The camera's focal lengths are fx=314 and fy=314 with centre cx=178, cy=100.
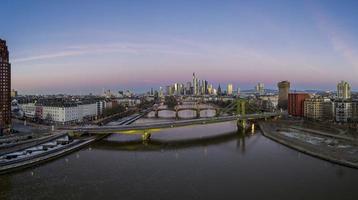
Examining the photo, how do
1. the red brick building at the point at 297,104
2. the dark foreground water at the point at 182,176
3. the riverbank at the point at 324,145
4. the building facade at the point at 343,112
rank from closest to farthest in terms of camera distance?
the dark foreground water at the point at 182,176 → the riverbank at the point at 324,145 → the building facade at the point at 343,112 → the red brick building at the point at 297,104

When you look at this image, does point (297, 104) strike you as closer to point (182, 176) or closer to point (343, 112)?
point (343, 112)

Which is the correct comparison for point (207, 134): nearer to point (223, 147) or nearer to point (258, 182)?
point (223, 147)

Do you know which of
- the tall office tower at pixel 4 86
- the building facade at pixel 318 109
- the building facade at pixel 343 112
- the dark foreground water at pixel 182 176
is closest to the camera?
the dark foreground water at pixel 182 176

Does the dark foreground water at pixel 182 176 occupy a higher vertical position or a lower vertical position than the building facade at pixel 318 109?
lower

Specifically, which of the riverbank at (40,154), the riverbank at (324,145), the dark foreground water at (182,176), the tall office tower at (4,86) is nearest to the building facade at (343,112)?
the riverbank at (324,145)

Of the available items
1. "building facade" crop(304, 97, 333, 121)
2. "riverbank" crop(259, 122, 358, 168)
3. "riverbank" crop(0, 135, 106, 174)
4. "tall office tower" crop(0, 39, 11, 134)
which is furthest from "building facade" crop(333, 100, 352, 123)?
"tall office tower" crop(0, 39, 11, 134)

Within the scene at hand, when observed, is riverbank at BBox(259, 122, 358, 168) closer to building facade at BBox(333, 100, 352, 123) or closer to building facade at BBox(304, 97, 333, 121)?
building facade at BBox(333, 100, 352, 123)

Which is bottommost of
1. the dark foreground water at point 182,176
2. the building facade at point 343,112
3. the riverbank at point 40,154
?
the dark foreground water at point 182,176

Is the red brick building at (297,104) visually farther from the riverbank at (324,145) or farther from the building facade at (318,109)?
the riverbank at (324,145)

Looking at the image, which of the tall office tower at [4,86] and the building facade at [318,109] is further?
the building facade at [318,109]
